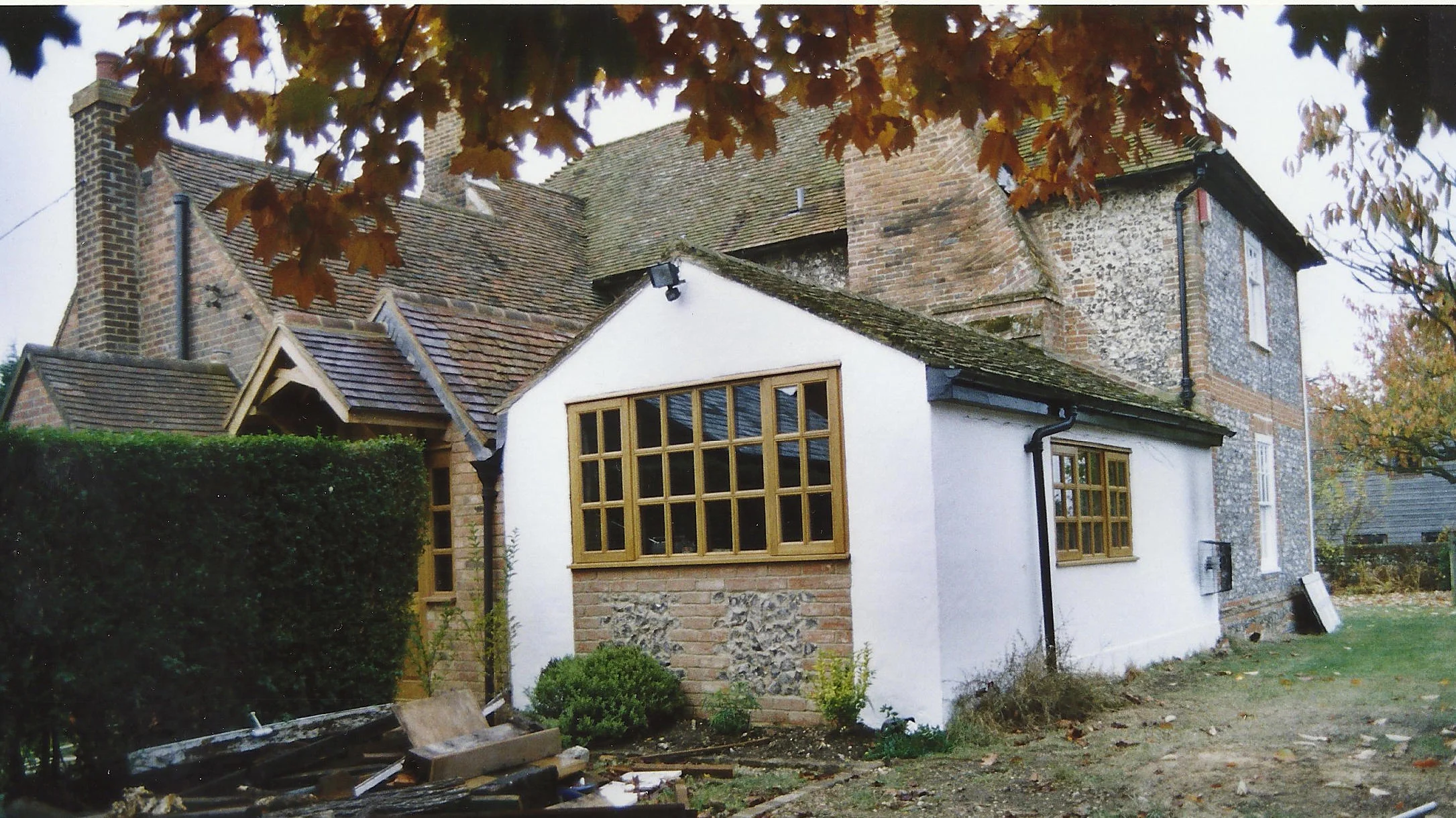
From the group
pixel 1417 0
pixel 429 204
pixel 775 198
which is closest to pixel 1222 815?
pixel 1417 0

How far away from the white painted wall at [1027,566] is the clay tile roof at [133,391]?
25.8ft

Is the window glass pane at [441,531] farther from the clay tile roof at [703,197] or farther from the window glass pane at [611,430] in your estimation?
the clay tile roof at [703,197]

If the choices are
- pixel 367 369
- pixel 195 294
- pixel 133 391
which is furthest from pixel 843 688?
pixel 195 294

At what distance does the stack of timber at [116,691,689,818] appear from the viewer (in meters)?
6.29

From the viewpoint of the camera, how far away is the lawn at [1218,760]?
21.6ft

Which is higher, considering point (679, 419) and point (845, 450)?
point (679, 419)

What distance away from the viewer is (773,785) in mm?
7605

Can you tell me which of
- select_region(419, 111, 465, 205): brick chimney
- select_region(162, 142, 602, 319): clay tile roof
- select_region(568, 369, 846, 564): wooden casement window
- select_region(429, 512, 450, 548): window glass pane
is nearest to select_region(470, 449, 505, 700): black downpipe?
select_region(429, 512, 450, 548): window glass pane

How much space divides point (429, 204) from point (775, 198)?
5386 mm

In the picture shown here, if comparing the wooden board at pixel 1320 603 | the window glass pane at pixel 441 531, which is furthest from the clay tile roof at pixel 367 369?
the wooden board at pixel 1320 603

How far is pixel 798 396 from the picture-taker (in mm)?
9781

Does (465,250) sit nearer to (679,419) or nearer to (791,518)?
(679,419)

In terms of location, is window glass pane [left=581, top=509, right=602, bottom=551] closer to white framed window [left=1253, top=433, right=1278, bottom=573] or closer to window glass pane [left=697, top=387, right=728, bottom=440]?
window glass pane [left=697, top=387, right=728, bottom=440]

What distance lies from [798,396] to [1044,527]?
252 cm
